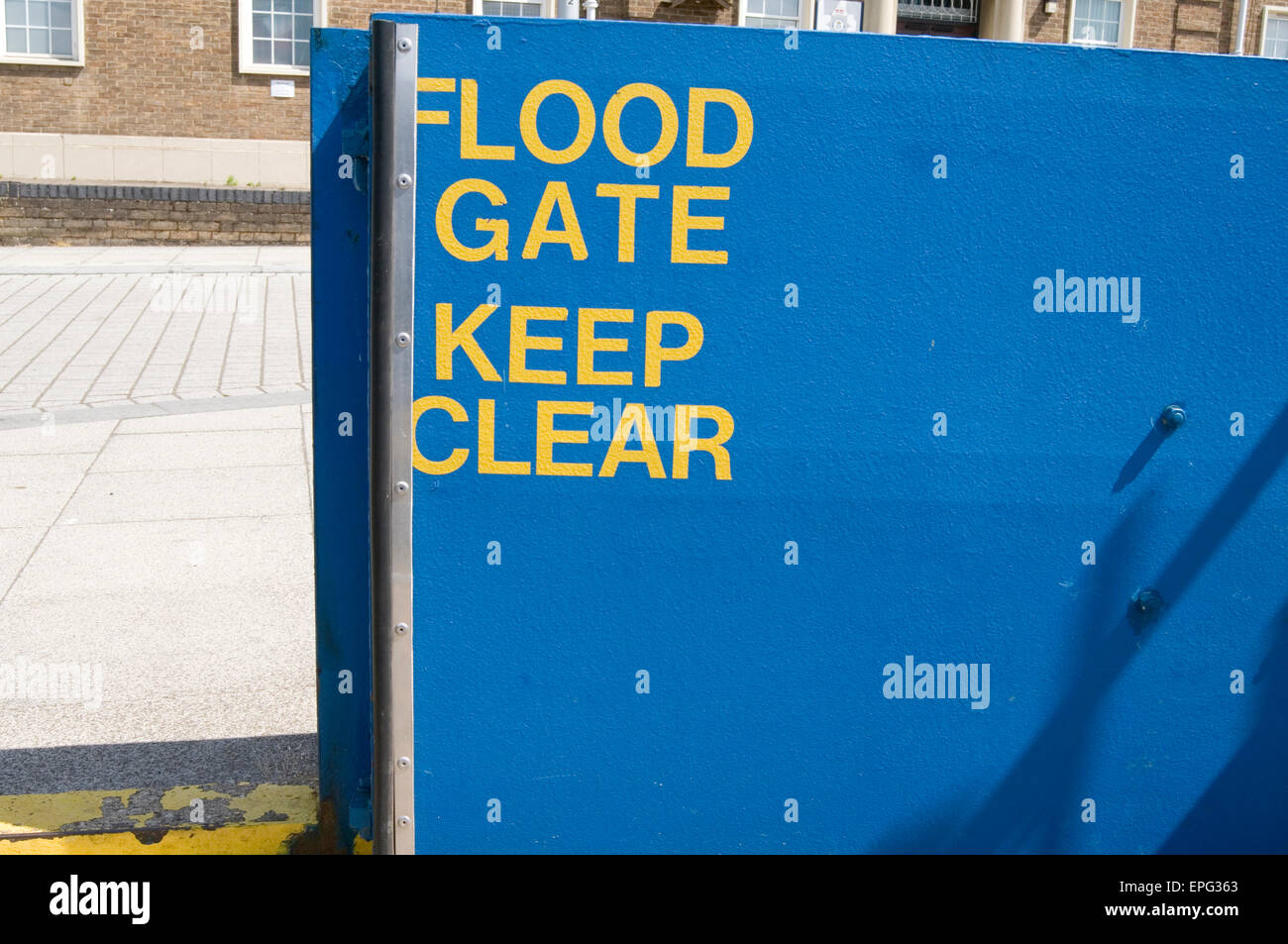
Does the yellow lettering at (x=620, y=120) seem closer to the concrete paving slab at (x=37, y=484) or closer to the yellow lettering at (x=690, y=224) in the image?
the yellow lettering at (x=690, y=224)

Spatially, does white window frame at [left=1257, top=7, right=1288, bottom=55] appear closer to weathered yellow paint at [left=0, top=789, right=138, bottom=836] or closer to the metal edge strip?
the metal edge strip

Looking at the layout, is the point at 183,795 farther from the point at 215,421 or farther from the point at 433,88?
the point at 215,421

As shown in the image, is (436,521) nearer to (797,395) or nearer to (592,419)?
(592,419)

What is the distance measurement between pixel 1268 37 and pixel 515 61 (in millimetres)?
24993

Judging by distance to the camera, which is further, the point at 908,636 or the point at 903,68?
the point at 908,636

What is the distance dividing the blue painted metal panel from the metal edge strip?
21 cm

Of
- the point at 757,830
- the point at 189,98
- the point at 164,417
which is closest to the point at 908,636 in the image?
the point at 757,830

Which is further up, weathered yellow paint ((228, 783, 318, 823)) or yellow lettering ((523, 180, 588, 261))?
yellow lettering ((523, 180, 588, 261))

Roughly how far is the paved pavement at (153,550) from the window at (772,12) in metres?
12.3

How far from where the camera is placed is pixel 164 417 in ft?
27.1

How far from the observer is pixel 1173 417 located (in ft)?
9.11

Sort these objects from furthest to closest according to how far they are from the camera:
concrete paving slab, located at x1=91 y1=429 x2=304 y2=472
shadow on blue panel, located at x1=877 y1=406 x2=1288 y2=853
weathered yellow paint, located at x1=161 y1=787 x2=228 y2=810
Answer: concrete paving slab, located at x1=91 y1=429 x2=304 y2=472 < weathered yellow paint, located at x1=161 y1=787 x2=228 y2=810 < shadow on blue panel, located at x1=877 y1=406 x2=1288 y2=853

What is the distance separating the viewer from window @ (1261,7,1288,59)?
76.3 feet

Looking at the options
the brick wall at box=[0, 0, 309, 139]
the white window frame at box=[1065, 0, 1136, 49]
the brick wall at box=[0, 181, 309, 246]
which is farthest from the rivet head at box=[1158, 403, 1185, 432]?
the white window frame at box=[1065, 0, 1136, 49]
